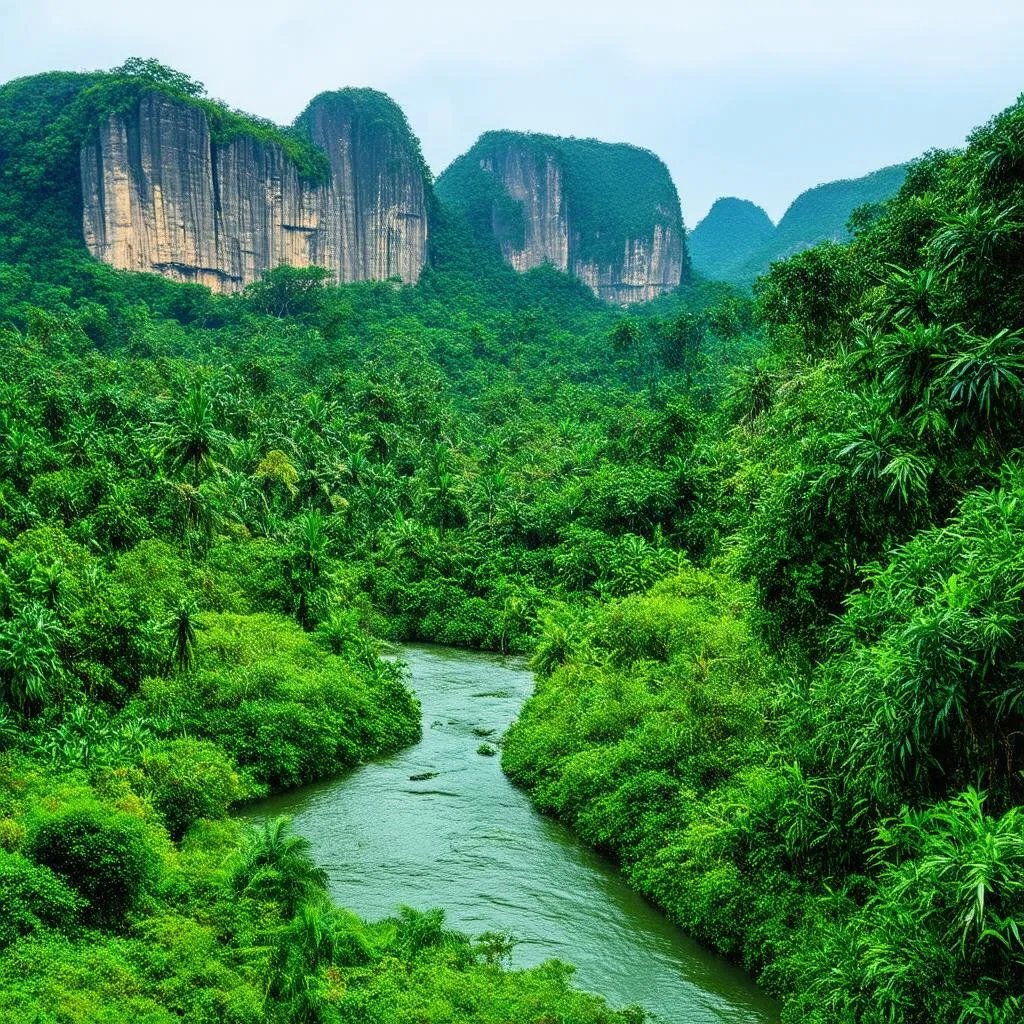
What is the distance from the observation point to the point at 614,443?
5125cm

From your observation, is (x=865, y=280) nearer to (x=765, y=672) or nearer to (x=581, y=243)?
(x=765, y=672)

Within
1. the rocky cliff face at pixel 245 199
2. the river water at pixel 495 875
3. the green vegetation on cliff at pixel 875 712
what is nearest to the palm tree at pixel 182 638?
the river water at pixel 495 875

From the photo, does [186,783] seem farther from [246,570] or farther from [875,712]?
[246,570]

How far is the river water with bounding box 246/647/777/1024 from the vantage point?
15.3 meters

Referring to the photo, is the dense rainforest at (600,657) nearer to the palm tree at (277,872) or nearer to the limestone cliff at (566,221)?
the palm tree at (277,872)

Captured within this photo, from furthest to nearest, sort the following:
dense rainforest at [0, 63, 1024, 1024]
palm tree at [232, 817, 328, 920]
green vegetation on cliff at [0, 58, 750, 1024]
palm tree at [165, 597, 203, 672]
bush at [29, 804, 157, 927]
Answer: palm tree at [165, 597, 203, 672] < palm tree at [232, 817, 328, 920] < bush at [29, 804, 157, 927] < green vegetation on cliff at [0, 58, 750, 1024] < dense rainforest at [0, 63, 1024, 1024]

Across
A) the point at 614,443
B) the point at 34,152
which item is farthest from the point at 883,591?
the point at 34,152

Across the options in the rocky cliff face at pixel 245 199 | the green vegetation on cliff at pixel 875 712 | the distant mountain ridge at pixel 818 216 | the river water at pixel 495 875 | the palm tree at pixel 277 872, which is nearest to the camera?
the green vegetation on cliff at pixel 875 712

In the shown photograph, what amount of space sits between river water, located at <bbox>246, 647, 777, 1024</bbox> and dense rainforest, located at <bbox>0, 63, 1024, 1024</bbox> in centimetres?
61

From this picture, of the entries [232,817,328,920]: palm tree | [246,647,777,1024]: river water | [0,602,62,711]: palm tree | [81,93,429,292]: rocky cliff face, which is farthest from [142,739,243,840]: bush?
[81,93,429,292]: rocky cliff face

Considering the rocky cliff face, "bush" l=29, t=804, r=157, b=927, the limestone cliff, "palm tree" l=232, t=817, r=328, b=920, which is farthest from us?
the limestone cliff

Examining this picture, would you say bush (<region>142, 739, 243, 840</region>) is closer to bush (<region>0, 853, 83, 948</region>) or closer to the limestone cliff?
bush (<region>0, 853, 83, 948</region>)

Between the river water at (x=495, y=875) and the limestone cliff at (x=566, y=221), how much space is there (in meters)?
104

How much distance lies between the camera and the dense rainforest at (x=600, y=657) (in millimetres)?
11430
